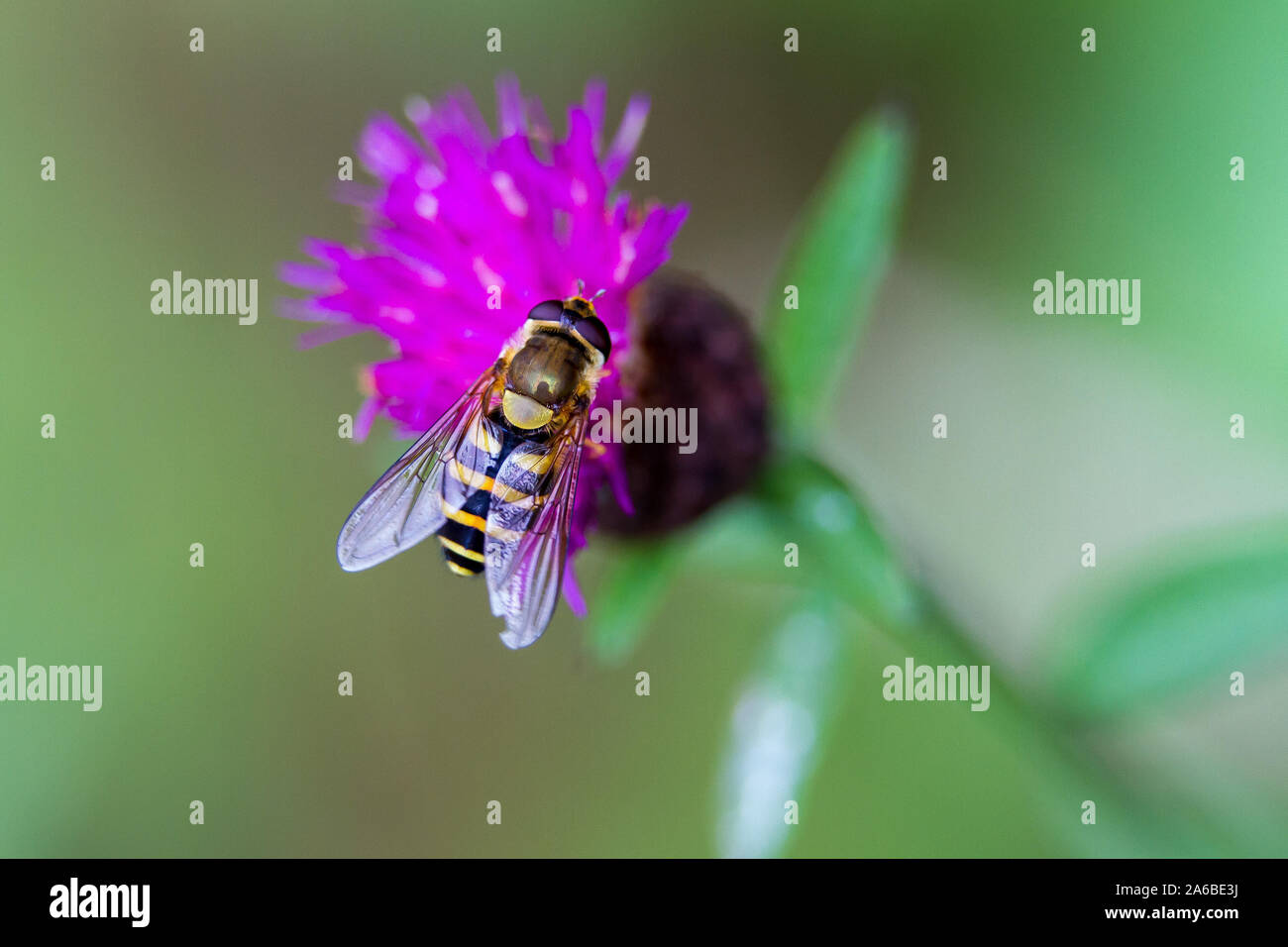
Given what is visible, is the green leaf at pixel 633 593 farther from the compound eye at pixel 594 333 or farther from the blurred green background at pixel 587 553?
the blurred green background at pixel 587 553

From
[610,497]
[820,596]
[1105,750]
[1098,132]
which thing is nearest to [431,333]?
[610,497]

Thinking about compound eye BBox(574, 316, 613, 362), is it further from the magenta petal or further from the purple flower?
the magenta petal

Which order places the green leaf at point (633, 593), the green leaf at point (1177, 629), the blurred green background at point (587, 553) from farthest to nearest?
the blurred green background at point (587, 553) < the green leaf at point (1177, 629) < the green leaf at point (633, 593)

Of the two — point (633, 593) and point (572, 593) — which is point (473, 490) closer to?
point (572, 593)

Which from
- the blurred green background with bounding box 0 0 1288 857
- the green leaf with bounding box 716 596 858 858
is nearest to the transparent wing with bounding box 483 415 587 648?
the green leaf with bounding box 716 596 858 858

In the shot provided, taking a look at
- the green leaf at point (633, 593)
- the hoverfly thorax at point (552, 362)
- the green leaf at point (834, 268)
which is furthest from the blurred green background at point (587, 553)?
the hoverfly thorax at point (552, 362)
